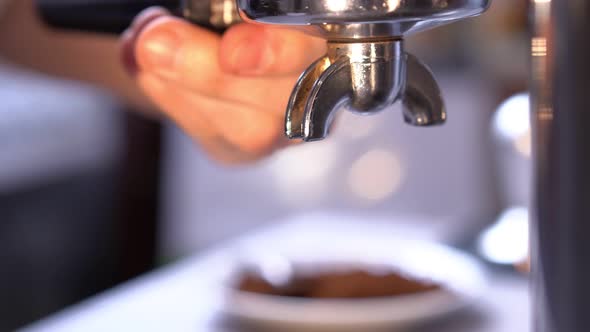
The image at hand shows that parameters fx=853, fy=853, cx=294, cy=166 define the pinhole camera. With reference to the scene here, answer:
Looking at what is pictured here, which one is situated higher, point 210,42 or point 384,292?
point 210,42

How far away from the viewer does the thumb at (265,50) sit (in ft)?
1.51

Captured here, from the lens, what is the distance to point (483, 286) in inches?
34.1

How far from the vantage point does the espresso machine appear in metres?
0.29

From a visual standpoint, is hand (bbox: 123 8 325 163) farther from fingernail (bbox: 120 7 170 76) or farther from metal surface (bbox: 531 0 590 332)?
metal surface (bbox: 531 0 590 332)

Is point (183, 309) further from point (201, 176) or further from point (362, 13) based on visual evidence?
point (201, 176)

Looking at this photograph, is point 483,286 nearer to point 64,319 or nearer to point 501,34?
point 64,319

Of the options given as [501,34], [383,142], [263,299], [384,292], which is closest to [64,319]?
[263,299]

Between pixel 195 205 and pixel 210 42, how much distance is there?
2.12 meters

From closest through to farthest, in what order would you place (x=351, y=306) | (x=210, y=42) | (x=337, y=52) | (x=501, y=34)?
(x=337, y=52) < (x=210, y=42) < (x=351, y=306) < (x=501, y=34)

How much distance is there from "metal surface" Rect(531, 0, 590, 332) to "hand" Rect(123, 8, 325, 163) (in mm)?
176

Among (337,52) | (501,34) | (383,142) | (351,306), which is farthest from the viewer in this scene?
(501,34)

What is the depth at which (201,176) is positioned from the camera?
2.58 meters

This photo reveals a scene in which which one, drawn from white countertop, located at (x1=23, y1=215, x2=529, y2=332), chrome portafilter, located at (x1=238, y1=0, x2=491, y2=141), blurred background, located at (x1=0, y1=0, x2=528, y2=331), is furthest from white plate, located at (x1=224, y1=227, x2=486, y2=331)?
blurred background, located at (x1=0, y1=0, x2=528, y2=331)

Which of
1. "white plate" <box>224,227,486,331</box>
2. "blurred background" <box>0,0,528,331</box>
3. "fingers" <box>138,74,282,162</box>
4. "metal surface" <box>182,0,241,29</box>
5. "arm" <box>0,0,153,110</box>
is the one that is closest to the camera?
"metal surface" <box>182,0,241,29</box>
